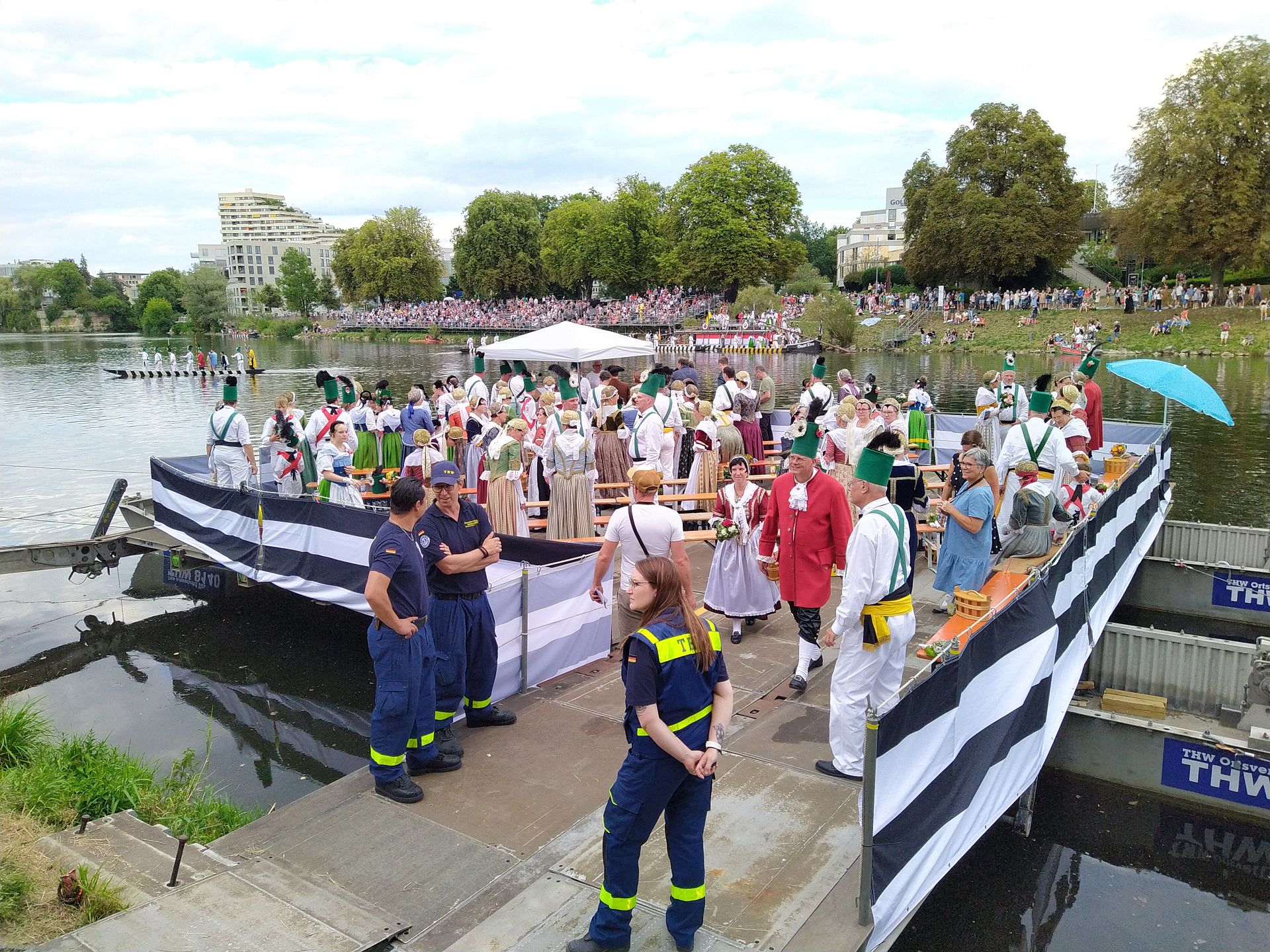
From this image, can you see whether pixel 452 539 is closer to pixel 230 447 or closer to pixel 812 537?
pixel 812 537

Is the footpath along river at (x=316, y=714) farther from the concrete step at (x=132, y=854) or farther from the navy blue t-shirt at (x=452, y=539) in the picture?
the navy blue t-shirt at (x=452, y=539)

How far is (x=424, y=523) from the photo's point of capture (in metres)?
5.77

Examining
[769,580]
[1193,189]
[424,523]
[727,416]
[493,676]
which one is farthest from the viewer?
[1193,189]

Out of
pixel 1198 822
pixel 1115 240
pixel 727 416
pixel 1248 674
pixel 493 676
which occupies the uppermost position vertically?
pixel 1115 240

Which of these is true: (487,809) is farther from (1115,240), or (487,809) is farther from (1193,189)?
(1115,240)

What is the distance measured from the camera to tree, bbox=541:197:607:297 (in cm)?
8225

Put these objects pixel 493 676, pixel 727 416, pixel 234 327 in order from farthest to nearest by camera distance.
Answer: pixel 234 327
pixel 727 416
pixel 493 676

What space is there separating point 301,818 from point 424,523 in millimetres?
1907

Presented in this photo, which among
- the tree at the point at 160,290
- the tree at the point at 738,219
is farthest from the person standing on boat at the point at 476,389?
the tree at the point at 160,290

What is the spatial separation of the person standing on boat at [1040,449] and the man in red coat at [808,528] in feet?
9.68

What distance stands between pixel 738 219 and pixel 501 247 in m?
31.1

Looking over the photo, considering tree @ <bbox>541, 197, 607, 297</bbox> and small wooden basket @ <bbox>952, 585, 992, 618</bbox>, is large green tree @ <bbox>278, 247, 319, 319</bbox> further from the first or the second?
small wooden basket @ <bbox>952, 585, 992, 618</bbox>

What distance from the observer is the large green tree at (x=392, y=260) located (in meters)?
98.5

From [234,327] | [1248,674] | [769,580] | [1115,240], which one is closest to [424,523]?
[769,580]
